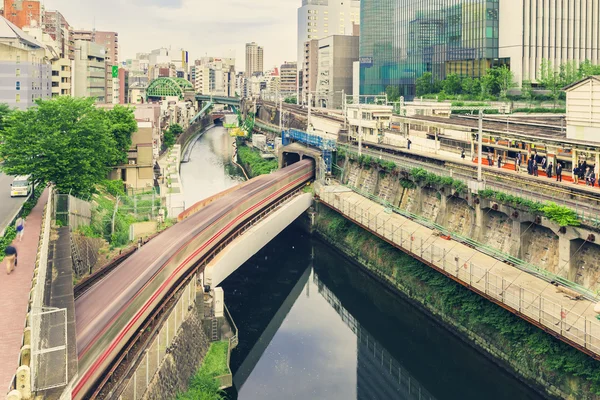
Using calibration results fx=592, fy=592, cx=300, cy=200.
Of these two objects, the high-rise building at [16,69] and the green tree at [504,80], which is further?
the green tree at [504,80]

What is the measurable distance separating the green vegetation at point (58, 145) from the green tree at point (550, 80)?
6279 centimetres

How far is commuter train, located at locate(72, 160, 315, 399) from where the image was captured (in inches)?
836

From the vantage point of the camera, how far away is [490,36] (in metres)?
95.6

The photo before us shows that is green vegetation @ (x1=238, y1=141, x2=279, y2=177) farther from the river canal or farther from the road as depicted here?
the road

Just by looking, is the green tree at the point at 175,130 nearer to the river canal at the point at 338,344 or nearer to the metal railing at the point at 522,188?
the river canal at the point at 338,344

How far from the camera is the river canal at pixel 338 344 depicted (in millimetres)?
30828

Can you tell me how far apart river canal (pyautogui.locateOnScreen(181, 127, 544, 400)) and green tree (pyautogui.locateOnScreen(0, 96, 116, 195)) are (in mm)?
13443

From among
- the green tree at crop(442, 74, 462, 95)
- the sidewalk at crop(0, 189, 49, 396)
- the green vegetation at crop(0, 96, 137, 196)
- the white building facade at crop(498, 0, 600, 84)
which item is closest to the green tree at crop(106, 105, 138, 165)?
the green vegetation at crop(0, 96, 137, 196)

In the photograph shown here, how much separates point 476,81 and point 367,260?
5772 centimetres

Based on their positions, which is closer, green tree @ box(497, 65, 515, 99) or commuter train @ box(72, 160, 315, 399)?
commuter train @ box(72, 160, 315, 399)

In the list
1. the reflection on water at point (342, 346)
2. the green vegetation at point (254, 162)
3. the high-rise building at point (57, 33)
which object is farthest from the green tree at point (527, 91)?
the high-rise building at point (57, 33)

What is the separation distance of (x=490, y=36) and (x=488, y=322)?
74891 mm

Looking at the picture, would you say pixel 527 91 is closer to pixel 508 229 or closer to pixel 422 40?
pixel 422 40

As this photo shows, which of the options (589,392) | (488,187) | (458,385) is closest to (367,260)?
(488,187)
